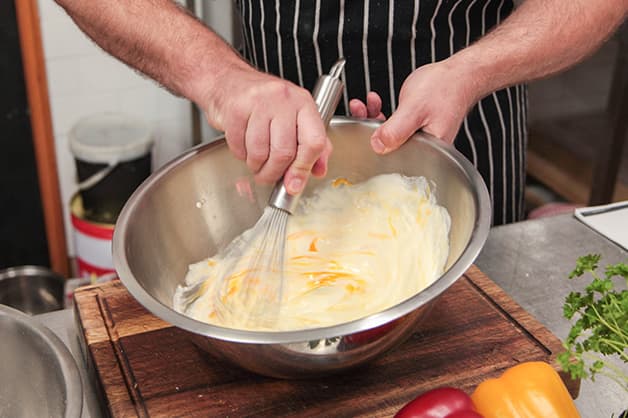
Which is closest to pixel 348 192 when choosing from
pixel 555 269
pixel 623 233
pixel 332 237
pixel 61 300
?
pixel 332 237

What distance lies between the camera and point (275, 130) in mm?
984

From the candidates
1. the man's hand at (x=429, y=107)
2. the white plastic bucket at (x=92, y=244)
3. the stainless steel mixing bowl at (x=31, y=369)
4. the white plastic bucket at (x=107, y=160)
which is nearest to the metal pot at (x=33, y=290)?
the white plastic bucket at (x=92, y=244)

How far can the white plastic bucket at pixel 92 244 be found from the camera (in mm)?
2254

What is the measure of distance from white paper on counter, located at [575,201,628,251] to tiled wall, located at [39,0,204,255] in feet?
4.67

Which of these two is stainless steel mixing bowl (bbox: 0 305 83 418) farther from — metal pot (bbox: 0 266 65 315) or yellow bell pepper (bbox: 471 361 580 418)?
metal pot (bbox: 0 266 65 315)

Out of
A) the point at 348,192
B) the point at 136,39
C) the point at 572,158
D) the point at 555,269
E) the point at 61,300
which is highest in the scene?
the point at 136,39

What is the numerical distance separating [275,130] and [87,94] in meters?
1.59

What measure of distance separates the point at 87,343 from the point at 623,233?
2.94ft

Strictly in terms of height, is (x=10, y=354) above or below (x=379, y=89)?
below

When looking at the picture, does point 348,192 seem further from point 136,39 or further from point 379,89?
point 136,39

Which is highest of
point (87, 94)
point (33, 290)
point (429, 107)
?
point (429, 107)

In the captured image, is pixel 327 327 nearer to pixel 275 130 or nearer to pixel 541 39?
pixel 275 130

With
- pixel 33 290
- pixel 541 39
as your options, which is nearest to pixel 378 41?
pixel 541 39

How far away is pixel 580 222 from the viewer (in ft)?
4.52
